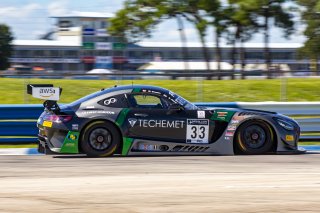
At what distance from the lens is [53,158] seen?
10664mm

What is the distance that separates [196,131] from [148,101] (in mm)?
904

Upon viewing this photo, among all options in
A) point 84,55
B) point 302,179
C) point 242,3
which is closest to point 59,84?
point 302,179

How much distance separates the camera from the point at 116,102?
432 inches

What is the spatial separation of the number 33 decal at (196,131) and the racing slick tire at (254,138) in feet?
1.79

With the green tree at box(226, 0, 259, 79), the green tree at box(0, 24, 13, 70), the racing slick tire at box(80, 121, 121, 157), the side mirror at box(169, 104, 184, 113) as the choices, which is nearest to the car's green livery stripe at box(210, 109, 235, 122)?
the side mirror at box(169, 104, 184, 113)

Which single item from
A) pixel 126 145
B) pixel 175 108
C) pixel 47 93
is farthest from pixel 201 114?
pixel 47 93

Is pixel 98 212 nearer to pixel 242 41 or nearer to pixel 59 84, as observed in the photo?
pixel 59 84

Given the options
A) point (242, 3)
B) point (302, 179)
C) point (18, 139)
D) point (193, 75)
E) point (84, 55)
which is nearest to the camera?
point (302, 179)

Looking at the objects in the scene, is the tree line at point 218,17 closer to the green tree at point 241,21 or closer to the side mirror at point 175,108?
the green tree at point 241,21

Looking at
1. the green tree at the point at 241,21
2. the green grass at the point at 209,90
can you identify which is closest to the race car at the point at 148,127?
the green grass at the point at 209,90

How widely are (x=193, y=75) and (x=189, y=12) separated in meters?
14.1

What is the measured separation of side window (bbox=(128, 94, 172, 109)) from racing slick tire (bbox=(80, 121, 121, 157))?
54 cm

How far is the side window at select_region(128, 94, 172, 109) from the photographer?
11047mm

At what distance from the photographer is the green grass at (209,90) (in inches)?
791
